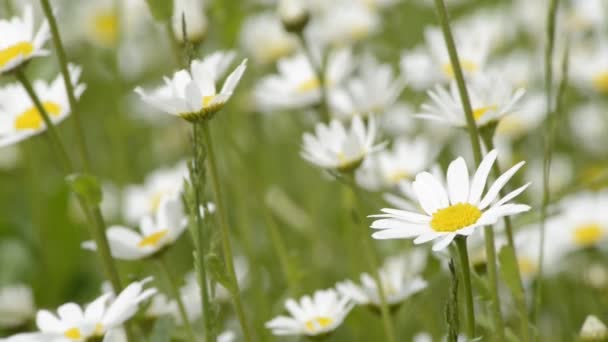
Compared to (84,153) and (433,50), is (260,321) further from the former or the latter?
(433,50)

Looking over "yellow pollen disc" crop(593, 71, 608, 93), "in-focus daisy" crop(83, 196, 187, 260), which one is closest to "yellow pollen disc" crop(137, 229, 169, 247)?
"in-focus daisy" crop(83, 196, 187, 260)

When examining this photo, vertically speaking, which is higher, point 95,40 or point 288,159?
point 95,40

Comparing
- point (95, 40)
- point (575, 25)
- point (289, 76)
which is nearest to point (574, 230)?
point (289, 76)

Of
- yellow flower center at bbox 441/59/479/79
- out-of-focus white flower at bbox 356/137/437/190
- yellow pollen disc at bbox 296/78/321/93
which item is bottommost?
out-of-focus white flower at bbox 356/137/437/190

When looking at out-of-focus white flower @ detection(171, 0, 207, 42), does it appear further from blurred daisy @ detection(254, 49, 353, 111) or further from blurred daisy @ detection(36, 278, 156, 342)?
blurred daisy @ detection(36, 278, 156, 342)

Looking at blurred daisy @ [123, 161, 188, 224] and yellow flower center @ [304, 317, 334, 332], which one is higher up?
blurred daisy @ [123, 161, 188, 224]

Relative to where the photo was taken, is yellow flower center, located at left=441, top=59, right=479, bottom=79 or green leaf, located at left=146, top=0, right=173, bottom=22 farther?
yellow flower center, located at left=441, top=59, right=479, bottom=79
